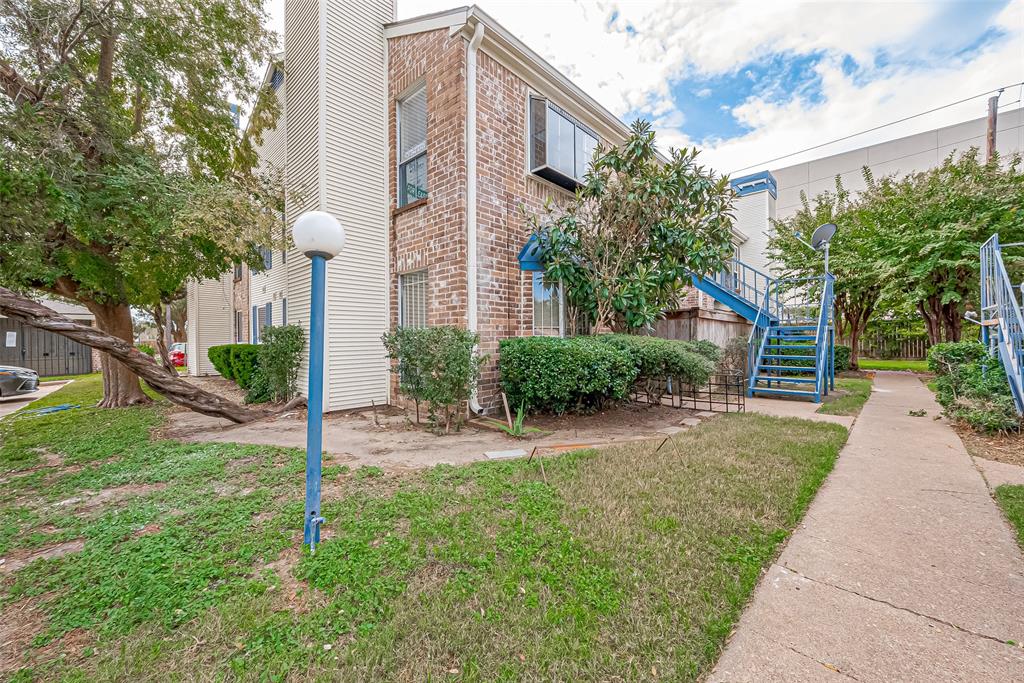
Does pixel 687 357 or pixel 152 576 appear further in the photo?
pixel 687 357

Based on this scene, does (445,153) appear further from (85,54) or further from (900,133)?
(900,133)

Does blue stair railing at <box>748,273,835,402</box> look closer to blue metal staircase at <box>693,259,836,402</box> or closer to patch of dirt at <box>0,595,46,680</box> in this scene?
blue metal staircase at <box>693,259,836,402</box>

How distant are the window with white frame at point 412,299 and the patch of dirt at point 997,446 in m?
7.73

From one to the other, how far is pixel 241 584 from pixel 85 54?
9705mm

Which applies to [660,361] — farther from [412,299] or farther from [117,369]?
[117,369]

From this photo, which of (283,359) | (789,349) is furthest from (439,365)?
(789,349)

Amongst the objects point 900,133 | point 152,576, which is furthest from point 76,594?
point 900,133

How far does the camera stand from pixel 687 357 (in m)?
7.05

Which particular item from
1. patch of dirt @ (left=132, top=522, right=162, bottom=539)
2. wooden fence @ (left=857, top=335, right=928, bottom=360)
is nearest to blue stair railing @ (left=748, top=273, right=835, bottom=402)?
patch of dirt @ (left=132, top=522, right=162, bottom=539)

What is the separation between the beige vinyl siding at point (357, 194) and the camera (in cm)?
712

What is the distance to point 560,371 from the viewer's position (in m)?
5.98

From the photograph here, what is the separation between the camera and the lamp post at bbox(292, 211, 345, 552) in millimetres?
2701

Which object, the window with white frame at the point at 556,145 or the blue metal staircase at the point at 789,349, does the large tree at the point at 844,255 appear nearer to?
the blue metal staircase at the point at 789,349

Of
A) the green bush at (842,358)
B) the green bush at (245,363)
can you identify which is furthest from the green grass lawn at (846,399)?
the green bush at (245,363)
